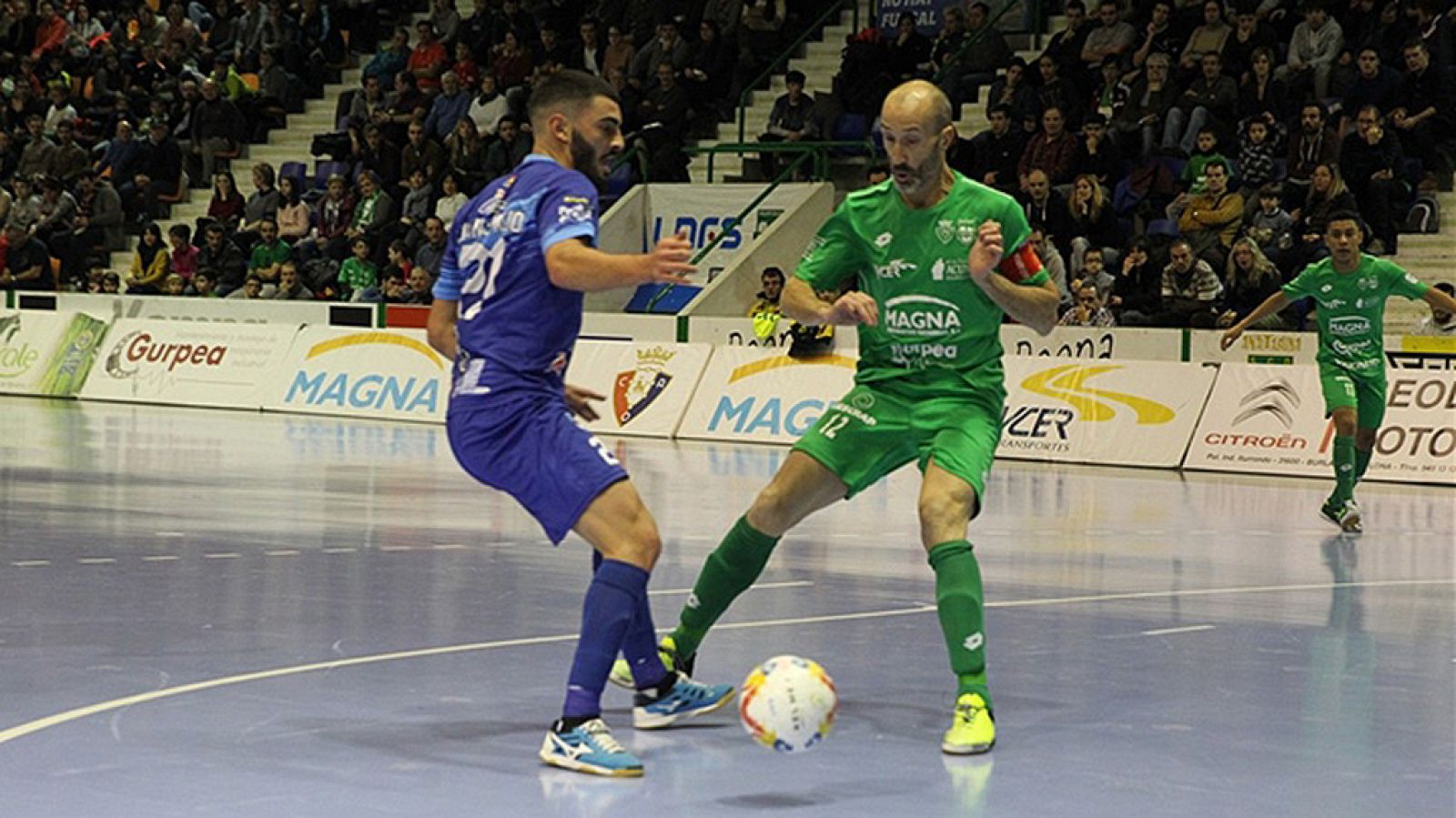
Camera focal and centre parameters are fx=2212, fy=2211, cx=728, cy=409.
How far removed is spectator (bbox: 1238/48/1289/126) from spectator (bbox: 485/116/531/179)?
9569 millimetres

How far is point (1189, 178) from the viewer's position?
916 inches

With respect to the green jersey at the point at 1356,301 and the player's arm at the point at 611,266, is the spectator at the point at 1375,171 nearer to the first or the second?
the green jersey at the point at 1356,301

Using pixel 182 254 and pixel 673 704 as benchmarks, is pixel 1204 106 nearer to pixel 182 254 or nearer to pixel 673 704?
pixel 182 254

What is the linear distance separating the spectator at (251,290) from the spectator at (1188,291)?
12.5 metres

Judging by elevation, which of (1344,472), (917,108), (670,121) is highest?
(670,121)

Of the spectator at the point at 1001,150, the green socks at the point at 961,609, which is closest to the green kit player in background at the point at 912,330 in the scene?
the green socks at the point at 961,609

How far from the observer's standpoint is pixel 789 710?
20.7ft

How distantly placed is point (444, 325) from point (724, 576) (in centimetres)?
136

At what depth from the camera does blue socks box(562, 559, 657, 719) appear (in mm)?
6488

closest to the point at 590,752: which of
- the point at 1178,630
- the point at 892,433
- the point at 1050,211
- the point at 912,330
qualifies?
the point at 892,433

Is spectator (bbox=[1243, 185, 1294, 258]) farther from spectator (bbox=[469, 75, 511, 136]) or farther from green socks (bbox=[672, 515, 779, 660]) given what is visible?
green socks (bbox=[672, 515, 779, 660])

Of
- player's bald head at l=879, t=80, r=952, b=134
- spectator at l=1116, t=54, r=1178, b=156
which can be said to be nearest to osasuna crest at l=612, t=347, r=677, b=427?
spectator at l=1116, t=54, r=1178, b=156

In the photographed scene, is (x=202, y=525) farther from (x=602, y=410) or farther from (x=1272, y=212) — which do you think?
(x=1272, y=212)

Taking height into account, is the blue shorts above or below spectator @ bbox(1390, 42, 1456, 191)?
below
